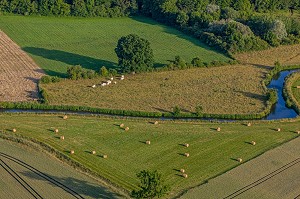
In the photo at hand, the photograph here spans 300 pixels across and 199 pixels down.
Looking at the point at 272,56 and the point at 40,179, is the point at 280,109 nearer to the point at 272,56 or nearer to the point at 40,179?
the point at 272,56

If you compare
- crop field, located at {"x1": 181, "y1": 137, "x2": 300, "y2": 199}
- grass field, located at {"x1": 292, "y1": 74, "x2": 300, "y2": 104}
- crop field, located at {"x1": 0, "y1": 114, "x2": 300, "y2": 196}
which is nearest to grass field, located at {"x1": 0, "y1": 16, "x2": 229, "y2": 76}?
grass field, located at {"x1": 292, "y1": 74, "x2": 300, "y2": 104}

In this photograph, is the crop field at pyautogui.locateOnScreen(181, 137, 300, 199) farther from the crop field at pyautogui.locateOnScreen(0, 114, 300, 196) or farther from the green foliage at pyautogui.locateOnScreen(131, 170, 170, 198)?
the green foliage at pyautogui.locateOnScreen(131, 170, 170, 198)

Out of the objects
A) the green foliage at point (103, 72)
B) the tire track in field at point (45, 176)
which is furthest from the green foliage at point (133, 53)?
the tire track in field at point (45, 176)

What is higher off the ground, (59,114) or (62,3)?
(62,3)

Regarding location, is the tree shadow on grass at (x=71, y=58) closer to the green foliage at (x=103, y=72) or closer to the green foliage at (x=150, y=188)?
the green foliage at (x=103, y=72)

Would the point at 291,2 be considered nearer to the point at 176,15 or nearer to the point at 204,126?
the point at 176,15

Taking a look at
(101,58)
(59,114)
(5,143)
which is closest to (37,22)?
(101,58)

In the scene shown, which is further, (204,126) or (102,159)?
(204,126)

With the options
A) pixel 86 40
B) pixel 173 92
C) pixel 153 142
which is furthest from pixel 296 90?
pixel 86 40
